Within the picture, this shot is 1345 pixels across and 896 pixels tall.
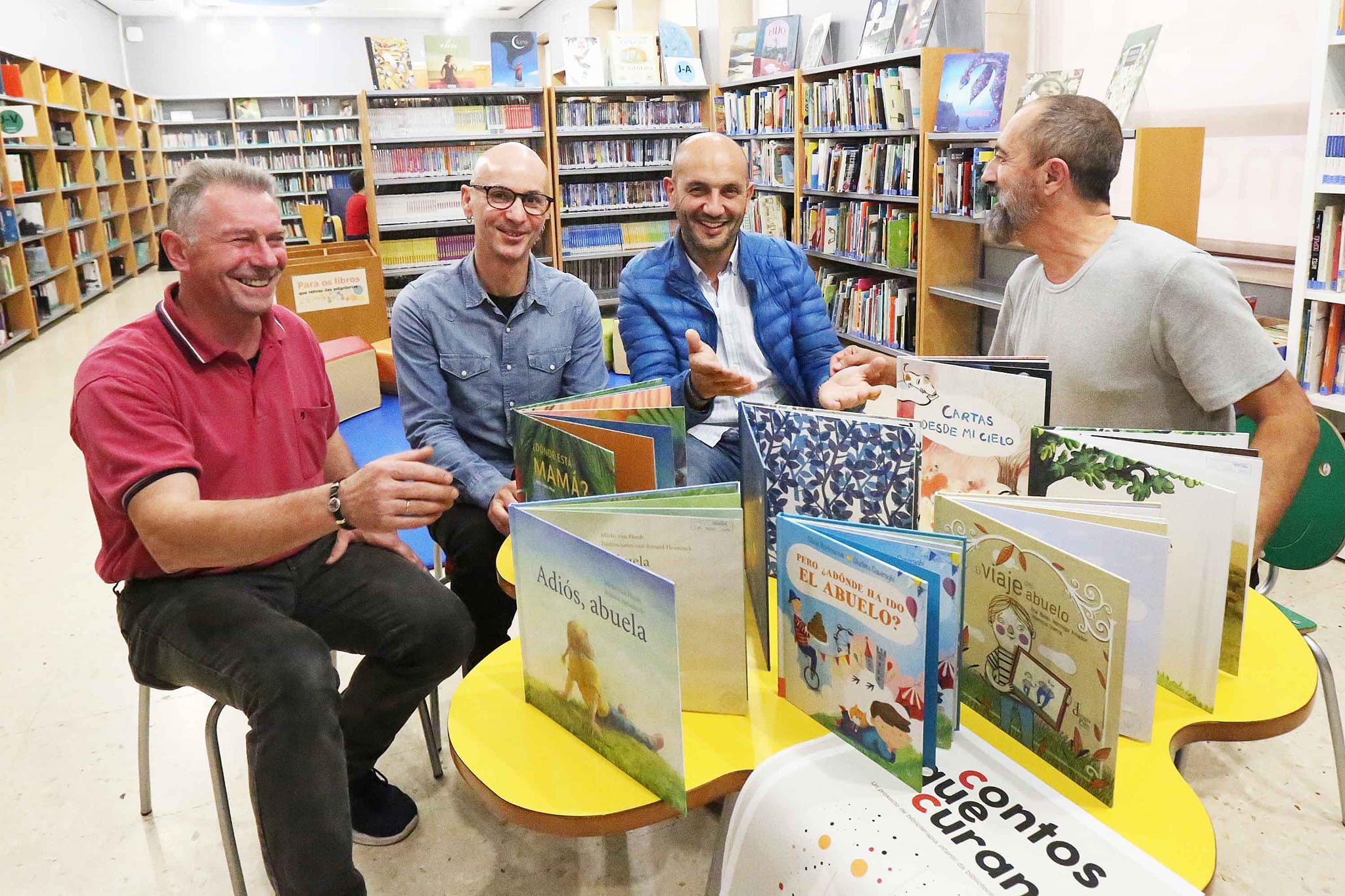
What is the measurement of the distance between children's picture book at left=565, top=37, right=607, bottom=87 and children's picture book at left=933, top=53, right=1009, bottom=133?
9.70 feet

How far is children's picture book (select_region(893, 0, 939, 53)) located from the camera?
4.62 m

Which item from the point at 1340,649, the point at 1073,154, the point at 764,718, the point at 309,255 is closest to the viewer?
the point at 764,718

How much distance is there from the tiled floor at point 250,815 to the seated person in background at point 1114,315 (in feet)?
2.55

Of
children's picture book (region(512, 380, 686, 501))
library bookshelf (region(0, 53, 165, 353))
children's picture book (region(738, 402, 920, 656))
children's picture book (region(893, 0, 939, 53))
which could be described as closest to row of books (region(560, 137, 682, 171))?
children's picture book (region(893, 0, 939, 53))

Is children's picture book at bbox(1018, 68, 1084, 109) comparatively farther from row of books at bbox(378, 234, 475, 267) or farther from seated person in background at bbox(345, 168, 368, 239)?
seated person in background at bbox(345, 168, 368, 239)

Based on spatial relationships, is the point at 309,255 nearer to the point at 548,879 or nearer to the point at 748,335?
the point at 748,335

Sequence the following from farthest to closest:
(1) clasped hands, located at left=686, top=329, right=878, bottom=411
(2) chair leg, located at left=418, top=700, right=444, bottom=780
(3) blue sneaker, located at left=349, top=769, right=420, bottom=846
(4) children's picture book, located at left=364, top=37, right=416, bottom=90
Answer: (4) children's picture book, located at left=364, top=37, right=416, bottom=90 → (2) chair leg, located at left=418, top=700, right=444, bottom=780 → (3) blue sneaker, located at left=349, top=769, right=420, bottom=846 → (1) clasped hands, located at left=686, top=329, right=878, bottom=411

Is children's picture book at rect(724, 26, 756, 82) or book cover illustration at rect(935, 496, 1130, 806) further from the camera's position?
children's picture book at rect(724, 26, 756, 82)

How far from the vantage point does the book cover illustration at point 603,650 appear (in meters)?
1.01

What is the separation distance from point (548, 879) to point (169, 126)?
15051mm

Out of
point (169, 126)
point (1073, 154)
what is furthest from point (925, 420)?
point (169, 126)

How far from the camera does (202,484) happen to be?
5.61 feet

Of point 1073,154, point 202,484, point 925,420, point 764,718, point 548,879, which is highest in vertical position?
point 1073,154

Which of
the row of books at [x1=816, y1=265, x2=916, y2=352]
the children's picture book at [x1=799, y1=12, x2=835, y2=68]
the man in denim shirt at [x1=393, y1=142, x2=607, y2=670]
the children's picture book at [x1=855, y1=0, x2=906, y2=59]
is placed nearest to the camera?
the man in denim shirt at [x1=393, y1=142, x2=607, y2=670]
